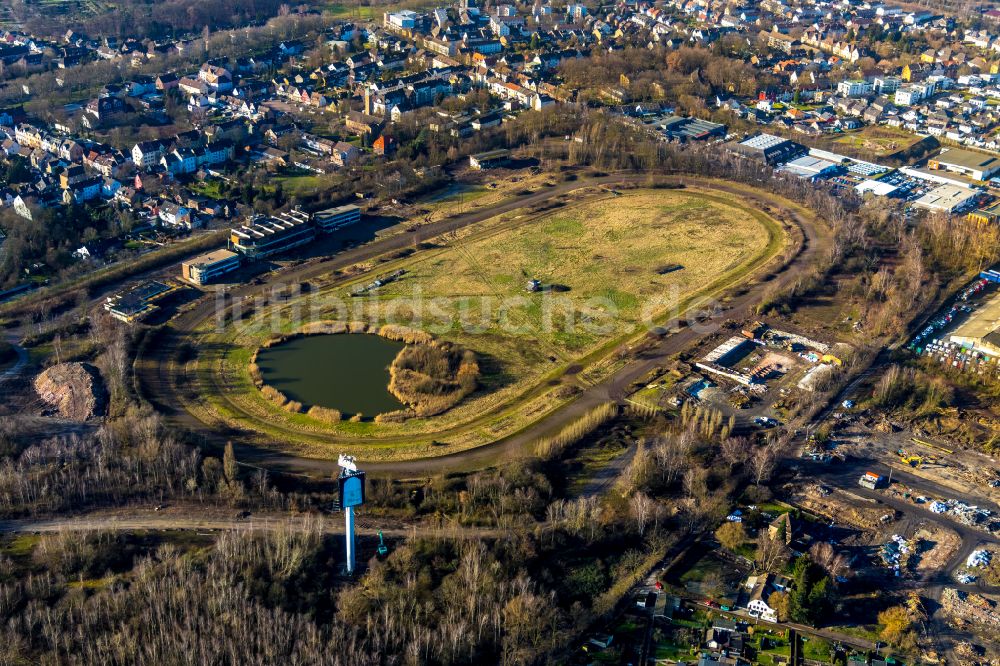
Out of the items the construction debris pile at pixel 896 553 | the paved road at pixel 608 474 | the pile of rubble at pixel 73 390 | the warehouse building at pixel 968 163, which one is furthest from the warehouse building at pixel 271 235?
the warehouse building at pixel 968 163

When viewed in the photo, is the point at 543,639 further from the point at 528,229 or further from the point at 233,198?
the point at 233,198

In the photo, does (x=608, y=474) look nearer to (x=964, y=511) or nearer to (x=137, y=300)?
(x=964, y=511)

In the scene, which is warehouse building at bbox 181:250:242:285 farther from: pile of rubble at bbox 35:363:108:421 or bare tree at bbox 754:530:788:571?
bare tree at bbox 754:530:788:571

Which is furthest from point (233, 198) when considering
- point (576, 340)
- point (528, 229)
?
point (576, 340)

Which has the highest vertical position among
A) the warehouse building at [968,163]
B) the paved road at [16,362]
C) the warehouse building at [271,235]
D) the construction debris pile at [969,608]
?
the warehouse building at [968,163]

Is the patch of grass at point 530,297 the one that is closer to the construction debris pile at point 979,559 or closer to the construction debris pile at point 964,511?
the construction debris pile at point 964,511

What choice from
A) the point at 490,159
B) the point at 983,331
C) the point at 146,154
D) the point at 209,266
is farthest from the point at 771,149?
the point at 146,154

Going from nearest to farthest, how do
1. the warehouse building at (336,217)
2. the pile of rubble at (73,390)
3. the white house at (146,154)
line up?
the pile of rubble at (73,390) < the warehouse building at (336,217) < the white house at (146,154)
